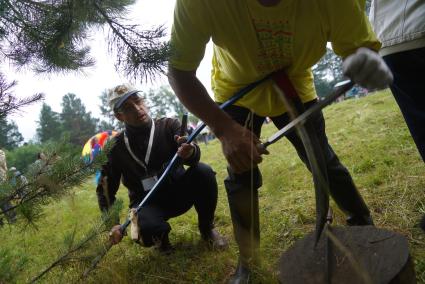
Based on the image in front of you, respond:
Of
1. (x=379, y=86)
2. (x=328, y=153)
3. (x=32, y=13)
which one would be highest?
(x=32, y=13)

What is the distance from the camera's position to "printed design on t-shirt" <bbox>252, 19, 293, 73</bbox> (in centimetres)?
149

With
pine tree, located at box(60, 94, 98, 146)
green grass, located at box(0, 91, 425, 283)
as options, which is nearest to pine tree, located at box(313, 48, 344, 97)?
pine tree, located at box(60, 94, 98, 146)

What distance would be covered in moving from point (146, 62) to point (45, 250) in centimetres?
299

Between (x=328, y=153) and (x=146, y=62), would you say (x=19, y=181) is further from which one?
(x=328, y=153)

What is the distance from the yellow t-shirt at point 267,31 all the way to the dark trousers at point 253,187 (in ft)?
1.08

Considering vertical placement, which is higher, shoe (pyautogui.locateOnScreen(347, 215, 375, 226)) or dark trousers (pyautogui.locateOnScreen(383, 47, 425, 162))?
dark trousers (pyautogui.locateOnScreen(383, 47, 425, 162))

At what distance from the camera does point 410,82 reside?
1745 mm

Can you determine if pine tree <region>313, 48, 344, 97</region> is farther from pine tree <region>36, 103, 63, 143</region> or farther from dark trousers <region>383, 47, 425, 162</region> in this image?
dark trousers <region>383, 47, 425, 162</region>

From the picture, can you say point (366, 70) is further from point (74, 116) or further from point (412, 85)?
point (74, 116)

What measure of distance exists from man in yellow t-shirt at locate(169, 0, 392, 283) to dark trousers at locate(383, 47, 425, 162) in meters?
0.36

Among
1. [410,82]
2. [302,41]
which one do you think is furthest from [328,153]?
[302,41]

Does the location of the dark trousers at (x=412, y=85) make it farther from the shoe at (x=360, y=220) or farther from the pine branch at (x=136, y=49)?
the pine branch at (x=136, y=49)

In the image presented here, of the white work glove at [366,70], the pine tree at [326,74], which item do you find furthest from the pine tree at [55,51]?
the pine tree at [326,74]

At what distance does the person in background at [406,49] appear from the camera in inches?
62.6
